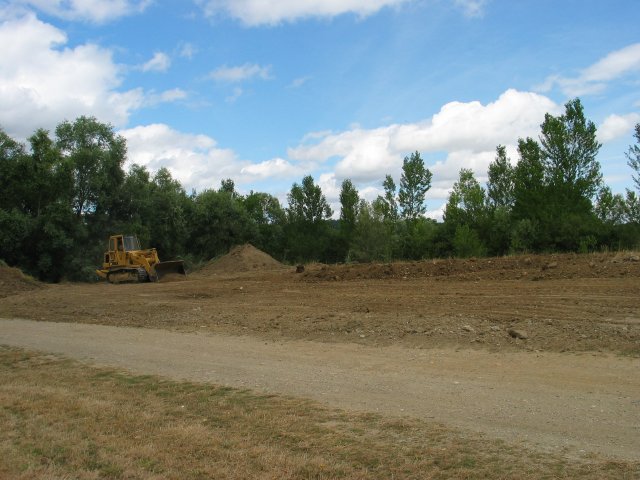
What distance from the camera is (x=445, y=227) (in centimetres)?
5150

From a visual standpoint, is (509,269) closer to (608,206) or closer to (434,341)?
(434,341)

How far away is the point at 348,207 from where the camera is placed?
233 ft

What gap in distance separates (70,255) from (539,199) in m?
37.7

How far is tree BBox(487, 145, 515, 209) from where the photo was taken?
199 ft

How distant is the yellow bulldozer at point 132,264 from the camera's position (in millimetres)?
32438

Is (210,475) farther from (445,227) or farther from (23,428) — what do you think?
(445,227)

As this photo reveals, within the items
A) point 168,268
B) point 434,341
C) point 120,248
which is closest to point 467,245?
point 168,268

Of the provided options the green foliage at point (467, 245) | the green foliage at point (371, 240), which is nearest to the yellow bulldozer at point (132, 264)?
the green foliage at point (371, 240)

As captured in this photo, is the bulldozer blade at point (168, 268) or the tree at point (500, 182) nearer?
the bulldozer blade at point (168, 268)

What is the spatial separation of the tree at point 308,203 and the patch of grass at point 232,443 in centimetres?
6493

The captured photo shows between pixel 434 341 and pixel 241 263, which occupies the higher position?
pixel 241 263

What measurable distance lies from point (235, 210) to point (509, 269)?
3963 centimetres

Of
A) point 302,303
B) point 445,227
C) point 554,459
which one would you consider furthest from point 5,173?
point 554,459

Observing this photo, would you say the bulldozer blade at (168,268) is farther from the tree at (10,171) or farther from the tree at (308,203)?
the tree at (308,203)
